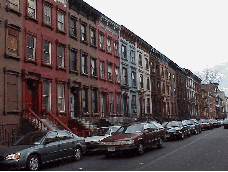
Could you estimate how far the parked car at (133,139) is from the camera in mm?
13305

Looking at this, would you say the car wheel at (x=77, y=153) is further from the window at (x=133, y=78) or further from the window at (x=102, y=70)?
the window at (x=133, y=78)

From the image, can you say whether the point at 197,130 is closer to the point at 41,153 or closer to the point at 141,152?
the point at 141,152

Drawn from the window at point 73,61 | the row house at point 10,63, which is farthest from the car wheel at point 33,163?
the window at point 73,61

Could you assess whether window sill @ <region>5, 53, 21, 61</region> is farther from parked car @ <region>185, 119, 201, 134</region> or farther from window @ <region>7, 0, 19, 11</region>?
parked car @ <region>185, 119, 201, 134</region>

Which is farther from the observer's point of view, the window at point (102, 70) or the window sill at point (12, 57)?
the window at point (102, 70)

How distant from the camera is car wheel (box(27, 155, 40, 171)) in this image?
1030 centimetres

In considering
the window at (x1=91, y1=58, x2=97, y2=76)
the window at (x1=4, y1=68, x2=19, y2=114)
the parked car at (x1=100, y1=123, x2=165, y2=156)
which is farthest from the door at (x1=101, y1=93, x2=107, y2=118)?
the parked car at (x1=100, y1=123, x2=165, y2=156)

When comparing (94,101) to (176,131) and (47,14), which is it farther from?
(47,14)

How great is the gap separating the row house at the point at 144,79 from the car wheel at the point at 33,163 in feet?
91.4

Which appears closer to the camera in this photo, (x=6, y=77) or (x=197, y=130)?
(x=6, y=77)

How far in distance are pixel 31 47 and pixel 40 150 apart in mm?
11699

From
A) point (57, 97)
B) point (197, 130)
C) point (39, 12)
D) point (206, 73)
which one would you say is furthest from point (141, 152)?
point (206, 73)

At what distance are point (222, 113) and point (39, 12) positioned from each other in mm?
117911

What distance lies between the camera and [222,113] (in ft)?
411
